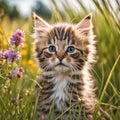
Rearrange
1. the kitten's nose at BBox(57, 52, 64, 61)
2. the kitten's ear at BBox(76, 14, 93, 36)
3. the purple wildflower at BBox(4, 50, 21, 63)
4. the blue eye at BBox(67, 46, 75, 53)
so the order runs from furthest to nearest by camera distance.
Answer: the kitten's ear at BBox(76, 14, 93, 36)
the blue eye at BBox(67, 46, 75, 53)
the kitten's nose at BBox(57, 52, 64, 61)
the purple wildflower at BBox(4, 50, 21, 63)

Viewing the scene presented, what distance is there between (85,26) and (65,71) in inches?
23.2

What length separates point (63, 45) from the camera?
15.9 feet

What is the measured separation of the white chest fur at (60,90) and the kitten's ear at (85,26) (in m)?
0.57

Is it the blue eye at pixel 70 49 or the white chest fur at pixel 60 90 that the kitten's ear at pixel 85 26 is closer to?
the blue eye at pixel 70 49

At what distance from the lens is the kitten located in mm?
4746

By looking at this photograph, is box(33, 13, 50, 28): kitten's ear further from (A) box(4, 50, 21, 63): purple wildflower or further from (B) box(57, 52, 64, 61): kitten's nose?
(A) box(4, 50, 21, 63): purple wildflower

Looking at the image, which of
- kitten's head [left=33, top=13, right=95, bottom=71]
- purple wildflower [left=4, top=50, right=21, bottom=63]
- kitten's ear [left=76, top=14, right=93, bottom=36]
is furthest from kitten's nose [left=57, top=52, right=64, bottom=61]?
purple wildflower [left=4, top=50, right=21, bottom=63]

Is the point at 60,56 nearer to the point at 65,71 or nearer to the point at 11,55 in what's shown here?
the point at 65,71

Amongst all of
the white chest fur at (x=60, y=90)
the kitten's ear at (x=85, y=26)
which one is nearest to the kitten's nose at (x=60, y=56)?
the white chest fur at (x=60, y=90)

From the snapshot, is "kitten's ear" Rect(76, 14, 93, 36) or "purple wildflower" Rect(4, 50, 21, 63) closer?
"purple wildflower" Rect(4, 50, 21, 63)

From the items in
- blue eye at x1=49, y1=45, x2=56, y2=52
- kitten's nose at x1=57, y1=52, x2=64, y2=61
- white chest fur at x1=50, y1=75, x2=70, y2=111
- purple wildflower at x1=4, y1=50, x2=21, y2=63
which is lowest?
white chest fur at x1=50, y1=75, x2=70, y2=111

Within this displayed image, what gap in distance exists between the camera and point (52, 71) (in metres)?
4.89

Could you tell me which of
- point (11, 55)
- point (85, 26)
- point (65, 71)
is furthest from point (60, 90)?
point (11, 55)

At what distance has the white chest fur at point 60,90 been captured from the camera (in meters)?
4.83
